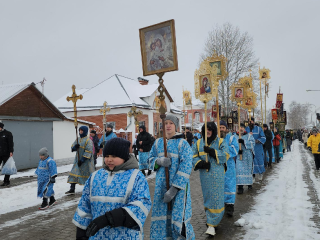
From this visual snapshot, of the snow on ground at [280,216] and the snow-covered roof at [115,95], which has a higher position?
the snow-covered roof at [115,95]

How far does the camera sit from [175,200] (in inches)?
143

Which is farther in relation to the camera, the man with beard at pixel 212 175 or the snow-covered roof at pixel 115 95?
the snow-covered roof at pixel 115 95

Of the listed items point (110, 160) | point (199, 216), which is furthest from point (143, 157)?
point (110, 160)

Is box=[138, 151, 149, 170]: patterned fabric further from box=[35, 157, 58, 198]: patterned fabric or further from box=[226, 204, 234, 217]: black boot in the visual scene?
box=[226, 204, 234, 217]: black boot

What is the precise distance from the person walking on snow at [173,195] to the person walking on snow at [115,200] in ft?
3.82

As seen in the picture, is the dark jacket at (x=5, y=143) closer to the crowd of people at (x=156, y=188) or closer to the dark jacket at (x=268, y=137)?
the crowd of people at (x=156, y=188)

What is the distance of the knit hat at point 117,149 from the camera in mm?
2494

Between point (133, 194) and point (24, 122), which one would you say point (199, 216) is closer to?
point (133, 194)

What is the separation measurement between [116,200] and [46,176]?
4987mm

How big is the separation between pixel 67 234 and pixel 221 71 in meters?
4.91

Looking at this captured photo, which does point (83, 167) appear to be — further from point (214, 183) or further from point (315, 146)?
point (315, 146)

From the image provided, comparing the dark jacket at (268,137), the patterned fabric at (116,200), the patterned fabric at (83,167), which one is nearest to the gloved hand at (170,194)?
the patterned fabric at (116,200)

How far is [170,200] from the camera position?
355 cm

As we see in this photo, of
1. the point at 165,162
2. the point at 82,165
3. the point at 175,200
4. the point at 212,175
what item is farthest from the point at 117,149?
the point at 82,165
